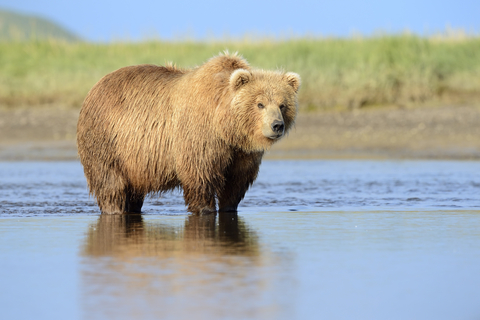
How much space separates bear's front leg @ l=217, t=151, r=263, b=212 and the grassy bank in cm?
1017

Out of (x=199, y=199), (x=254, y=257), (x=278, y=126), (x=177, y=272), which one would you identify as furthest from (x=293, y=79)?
(x=177, y=272)

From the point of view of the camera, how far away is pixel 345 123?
1606 centimetres

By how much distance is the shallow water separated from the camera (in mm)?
3971

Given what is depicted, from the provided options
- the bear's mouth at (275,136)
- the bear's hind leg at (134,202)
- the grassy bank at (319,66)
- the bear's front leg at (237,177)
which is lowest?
the bear's hind leg at (134,202)

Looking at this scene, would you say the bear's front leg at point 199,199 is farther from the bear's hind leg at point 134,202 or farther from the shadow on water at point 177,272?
the bear's hind leg at point 134,202

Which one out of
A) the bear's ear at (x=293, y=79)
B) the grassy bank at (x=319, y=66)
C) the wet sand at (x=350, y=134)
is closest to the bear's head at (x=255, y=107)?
the bear's ear at (x=293, y=79)

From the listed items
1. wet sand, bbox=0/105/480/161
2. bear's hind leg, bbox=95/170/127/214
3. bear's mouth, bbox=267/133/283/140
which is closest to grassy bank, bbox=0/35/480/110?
wet sand, bbox=0/105/480/161

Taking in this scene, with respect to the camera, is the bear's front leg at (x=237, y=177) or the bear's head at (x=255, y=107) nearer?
the bear's head at (x=255, y=107)

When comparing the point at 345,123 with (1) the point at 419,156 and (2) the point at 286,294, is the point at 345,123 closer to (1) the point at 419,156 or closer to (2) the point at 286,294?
(1) the point at 419,156

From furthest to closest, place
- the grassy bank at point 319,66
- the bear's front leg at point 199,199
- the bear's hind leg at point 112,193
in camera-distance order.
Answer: the grassy bank at point 319,66, the bear's hind leg at point 112,193, the bear's front leg at point 199,199

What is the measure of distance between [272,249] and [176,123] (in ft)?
6.96

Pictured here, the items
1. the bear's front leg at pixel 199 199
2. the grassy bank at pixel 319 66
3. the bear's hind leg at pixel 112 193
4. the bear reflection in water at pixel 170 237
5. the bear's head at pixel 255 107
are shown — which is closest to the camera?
the bear reflection in water at pixel 170 237

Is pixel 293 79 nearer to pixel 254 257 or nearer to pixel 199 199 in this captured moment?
pixel 199 199

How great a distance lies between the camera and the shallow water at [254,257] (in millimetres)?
3971
